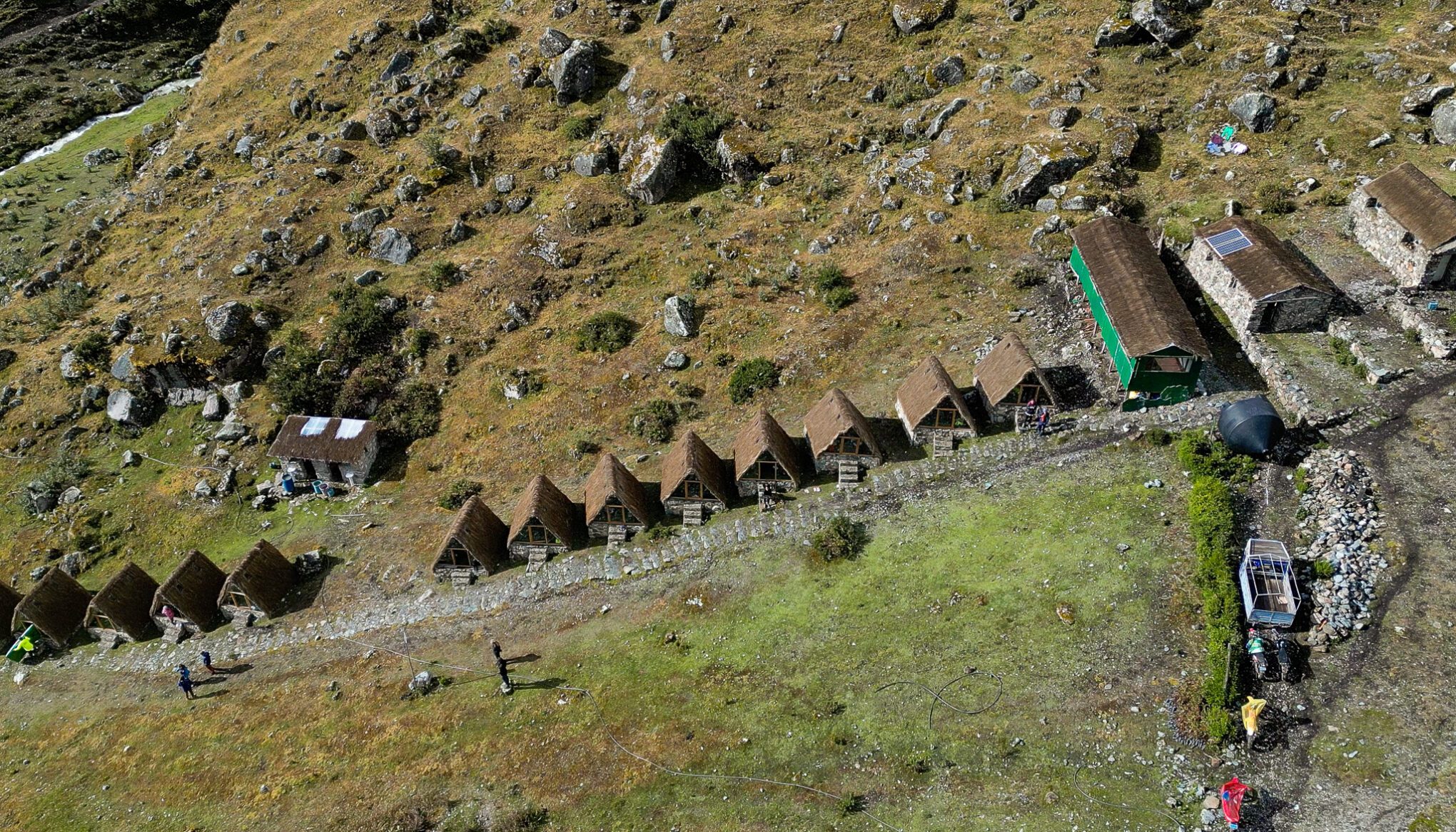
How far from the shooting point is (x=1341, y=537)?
28.8 m

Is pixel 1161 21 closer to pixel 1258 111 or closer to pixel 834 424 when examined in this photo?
pixel 1258 111

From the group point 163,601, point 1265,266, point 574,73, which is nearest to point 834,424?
point 1265,266

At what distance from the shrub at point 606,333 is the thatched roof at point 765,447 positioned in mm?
13831

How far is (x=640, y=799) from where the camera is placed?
2681cm

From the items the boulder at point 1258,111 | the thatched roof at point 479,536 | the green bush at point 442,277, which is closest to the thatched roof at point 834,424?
the thatched roof at point 479,536

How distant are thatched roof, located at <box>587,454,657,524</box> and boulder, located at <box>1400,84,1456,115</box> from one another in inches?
2017

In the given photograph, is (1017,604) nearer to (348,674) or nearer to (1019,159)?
(348,674)

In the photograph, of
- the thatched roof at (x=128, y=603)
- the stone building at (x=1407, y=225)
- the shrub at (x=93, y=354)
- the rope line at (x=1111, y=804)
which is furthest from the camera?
the shrub at (x=93, y=354)

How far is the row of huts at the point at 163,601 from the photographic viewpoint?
128 ft

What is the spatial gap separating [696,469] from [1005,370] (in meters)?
15.5

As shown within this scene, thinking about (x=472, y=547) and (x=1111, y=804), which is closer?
(x=1111, y=804)

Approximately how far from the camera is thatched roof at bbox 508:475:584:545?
121ft

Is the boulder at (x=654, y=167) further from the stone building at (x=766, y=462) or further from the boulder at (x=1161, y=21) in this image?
the boulder at (x=1161, y=21)

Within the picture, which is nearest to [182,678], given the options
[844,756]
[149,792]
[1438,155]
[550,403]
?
[149,792]
